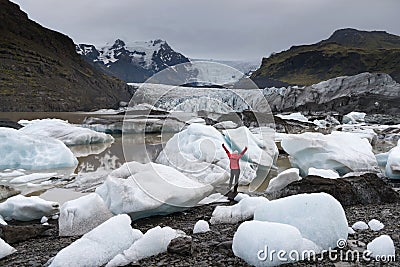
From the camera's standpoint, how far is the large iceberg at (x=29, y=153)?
40.8ft

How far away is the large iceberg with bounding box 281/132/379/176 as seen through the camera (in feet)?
34.7

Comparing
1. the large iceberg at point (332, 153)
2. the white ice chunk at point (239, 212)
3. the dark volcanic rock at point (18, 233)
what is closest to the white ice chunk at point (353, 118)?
the large iceberg at point (332, 153)

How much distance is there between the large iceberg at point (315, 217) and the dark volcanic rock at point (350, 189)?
8.06 ft

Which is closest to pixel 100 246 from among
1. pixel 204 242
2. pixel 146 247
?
pixel 146 247

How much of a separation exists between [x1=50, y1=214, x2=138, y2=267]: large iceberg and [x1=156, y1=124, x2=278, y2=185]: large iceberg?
533 cm

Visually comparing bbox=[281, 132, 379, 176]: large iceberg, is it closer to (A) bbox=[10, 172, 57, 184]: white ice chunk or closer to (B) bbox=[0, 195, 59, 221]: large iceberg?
(A) bbox=[10, 172, 57, 184]: white ice chunk

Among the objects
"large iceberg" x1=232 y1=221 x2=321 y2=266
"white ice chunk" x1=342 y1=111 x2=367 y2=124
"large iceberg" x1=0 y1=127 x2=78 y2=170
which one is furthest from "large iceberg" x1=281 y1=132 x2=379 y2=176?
"white ice chunk" x1=342 y1=111 x2=367 y2=124

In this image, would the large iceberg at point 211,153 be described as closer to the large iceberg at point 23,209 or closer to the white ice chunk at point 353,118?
the large iceberg at point 23,209

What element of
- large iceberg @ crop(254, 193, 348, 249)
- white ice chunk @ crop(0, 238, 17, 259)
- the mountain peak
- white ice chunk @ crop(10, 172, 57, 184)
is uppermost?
the mountain peak

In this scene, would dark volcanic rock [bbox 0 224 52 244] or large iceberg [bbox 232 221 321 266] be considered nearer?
large iceberg [bbox 232 221 321 266]

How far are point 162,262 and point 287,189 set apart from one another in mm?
3561

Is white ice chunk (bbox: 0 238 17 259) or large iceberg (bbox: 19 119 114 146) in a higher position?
white ice chunk (bbox: 0 238 17 259)

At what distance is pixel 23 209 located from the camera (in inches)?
256

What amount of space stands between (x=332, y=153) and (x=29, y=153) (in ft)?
30.4
